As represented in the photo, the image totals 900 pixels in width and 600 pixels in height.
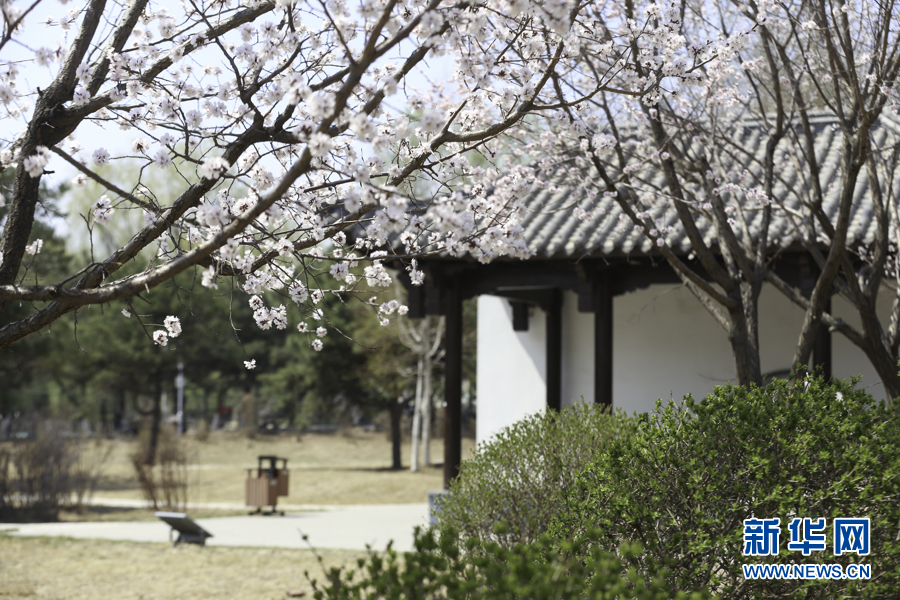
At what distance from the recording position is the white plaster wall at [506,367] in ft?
31.9

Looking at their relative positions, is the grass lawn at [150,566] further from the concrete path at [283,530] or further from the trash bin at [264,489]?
the trash bin at [264,489]

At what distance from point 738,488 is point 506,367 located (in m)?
7.00

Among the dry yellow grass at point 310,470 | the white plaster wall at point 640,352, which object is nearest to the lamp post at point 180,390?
the dry yellow grass at point 310,470

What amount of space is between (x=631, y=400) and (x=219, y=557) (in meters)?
4.72

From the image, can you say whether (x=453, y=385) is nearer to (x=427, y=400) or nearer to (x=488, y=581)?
(x=488, y=581)

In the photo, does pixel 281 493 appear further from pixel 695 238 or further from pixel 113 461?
pixel 113 461

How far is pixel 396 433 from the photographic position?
871 inches

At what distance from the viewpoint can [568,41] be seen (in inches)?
131

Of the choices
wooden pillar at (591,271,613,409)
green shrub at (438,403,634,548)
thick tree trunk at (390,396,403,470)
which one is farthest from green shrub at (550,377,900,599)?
thick tree trunk at (390,396,403,470)

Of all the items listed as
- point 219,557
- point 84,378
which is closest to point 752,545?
point 219,557

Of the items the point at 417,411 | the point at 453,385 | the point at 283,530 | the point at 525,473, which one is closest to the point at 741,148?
the point at 525,473

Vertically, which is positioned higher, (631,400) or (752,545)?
(631,400)

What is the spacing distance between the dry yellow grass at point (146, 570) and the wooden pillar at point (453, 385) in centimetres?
148

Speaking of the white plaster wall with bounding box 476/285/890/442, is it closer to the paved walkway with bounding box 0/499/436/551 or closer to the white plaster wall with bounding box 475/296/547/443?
the white plaster wall with bounding box 475/296/547/443
